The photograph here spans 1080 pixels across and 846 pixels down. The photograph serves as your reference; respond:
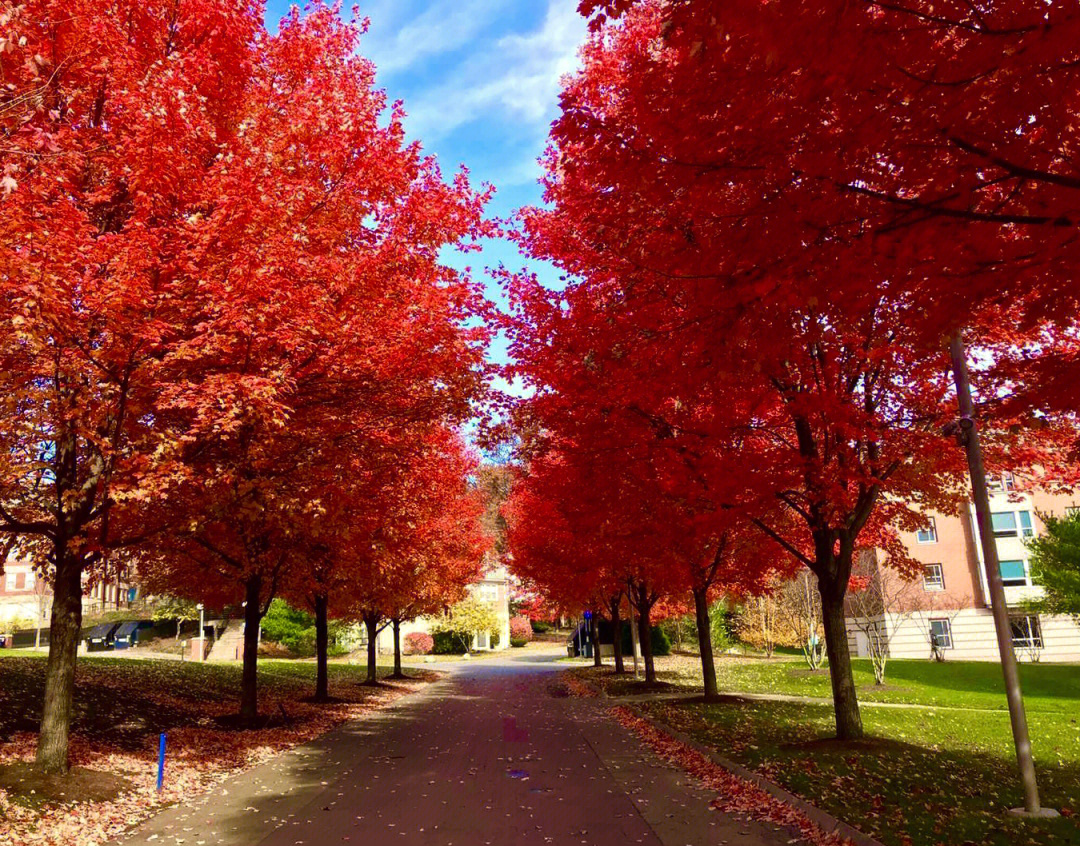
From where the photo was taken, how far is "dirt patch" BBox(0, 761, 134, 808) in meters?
7.88

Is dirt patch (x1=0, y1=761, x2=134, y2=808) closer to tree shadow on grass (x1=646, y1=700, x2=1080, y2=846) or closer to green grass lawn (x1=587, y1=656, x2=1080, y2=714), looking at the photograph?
tree shadow on grass (x1=646, y1=700, x2=1080, y2=846)

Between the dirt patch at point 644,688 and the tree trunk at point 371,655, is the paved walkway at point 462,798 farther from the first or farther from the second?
the tree trunk at point 371,655

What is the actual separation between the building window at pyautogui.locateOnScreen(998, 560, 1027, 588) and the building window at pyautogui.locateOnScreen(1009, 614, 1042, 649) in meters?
2.08

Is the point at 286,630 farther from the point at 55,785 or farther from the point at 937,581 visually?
the point at 55,785

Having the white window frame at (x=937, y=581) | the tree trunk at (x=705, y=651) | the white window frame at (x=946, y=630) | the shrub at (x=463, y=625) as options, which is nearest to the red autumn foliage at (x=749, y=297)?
the tree trunk at (x=705, y=651)

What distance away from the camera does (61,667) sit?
9.05 metres

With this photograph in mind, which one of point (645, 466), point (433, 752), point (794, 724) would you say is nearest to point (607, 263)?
point (645, 466)

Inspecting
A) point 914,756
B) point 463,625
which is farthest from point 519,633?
point 914,756

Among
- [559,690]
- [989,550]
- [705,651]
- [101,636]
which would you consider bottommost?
[559,690]

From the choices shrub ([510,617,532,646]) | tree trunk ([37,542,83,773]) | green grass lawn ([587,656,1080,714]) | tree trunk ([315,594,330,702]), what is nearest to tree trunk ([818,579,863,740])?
tree trunk ([37,542,83,773])

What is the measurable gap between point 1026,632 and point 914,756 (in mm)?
35565

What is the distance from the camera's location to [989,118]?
15.0 feet

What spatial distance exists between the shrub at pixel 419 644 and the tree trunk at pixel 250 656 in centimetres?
4202

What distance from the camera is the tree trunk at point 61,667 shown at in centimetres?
878
